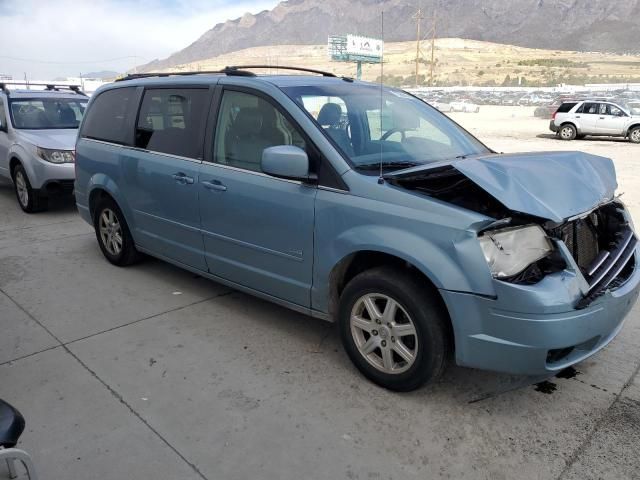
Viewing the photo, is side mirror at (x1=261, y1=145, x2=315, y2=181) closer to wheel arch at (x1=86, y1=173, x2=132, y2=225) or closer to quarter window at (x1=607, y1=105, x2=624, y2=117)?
wheel arch at (x1=86, y1=173, x2=132, y2=225)

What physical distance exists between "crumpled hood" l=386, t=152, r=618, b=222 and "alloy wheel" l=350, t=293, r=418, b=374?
74 centimetres

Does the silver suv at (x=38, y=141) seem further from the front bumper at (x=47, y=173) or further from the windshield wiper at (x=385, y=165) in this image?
the windshield wiper at (x=385, y=165)

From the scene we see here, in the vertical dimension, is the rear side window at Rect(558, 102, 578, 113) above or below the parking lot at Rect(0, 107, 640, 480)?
above

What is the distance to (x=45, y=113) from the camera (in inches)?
332

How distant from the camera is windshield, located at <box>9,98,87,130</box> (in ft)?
26.9

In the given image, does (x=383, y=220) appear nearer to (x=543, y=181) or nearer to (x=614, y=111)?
(x=543, y=181)

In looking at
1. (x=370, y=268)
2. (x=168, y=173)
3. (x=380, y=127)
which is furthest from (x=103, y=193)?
(x=370, y=268)

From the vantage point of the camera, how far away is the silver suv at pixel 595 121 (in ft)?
63.7

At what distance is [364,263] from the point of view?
10.4ft

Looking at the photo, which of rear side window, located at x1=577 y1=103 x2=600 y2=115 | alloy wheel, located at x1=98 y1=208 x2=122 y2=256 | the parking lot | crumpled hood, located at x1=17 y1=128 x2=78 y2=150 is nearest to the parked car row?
the parking lot

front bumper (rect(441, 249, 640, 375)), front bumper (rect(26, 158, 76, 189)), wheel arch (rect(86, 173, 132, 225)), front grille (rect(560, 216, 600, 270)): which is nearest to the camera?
front bumper (rect(441, 249, 640, 375))

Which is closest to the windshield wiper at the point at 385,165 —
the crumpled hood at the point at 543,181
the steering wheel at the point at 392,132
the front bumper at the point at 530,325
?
the crumpled hood at the point at 543,181

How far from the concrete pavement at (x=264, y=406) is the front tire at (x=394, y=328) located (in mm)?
163

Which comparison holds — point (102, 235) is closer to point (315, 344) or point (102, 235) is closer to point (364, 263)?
point (315, 344)
